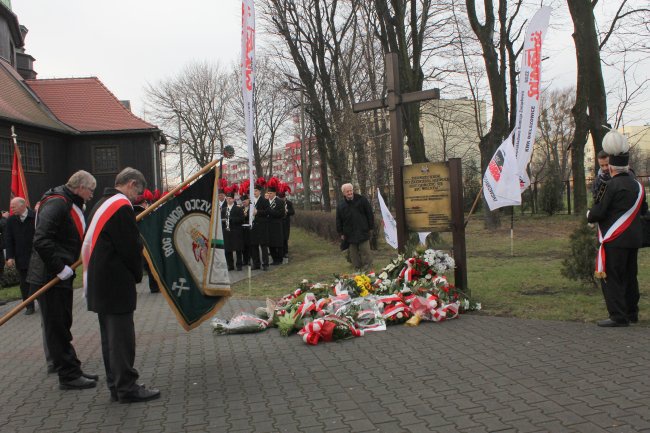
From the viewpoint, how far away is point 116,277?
200 inches

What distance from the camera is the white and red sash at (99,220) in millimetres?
5020

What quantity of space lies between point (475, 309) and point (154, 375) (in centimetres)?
444

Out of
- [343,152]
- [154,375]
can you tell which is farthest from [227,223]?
[343,152]

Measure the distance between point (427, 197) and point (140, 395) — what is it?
538 cm

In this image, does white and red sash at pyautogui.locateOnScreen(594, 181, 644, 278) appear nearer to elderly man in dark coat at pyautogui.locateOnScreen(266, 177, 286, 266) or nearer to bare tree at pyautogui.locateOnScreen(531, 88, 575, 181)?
elderly man in dark coat at pyautogui.locateOnScreen(266, 177, 286, 266)

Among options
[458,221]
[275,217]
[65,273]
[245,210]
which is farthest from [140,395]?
[275,217]

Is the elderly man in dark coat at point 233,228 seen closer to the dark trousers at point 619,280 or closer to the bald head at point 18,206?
the bald head at point 18,206

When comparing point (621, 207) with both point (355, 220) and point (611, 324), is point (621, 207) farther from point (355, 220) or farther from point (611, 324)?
point (355, 220)

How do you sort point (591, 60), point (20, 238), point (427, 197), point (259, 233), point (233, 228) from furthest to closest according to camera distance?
point (591, 60) → point (259, 233) → point (233, 228) → point (20, 238) → point (427, 197)

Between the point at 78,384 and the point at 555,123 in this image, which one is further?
the point at 555,123

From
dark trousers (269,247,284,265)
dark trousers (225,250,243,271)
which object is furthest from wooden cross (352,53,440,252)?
dark trousers (269,247,284,265)

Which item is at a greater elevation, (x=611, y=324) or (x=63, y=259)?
(x=63, y=259)

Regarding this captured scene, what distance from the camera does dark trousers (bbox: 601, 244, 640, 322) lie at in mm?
6812

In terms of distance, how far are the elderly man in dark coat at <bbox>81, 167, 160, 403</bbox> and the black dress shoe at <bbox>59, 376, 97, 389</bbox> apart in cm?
62
